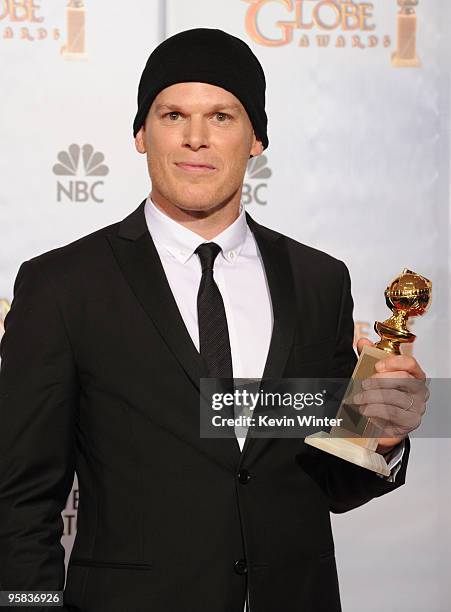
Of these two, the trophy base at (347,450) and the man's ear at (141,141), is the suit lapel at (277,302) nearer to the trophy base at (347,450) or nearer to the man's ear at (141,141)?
the trophy base at (347,450)

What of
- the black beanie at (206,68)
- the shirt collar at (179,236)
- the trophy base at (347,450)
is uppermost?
the black beanie at (206,68)

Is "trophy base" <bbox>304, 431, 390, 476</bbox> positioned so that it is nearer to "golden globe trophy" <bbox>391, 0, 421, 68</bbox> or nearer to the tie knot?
the tie knot

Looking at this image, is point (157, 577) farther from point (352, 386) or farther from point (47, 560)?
A: point (352, 386)

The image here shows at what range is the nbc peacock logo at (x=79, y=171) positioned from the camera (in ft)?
8.23

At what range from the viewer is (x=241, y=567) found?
1669 millimetres

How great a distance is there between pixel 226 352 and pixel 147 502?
0.28 meters

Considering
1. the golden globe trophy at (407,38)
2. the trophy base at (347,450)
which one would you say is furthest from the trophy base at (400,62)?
the trophy base at (347,450)

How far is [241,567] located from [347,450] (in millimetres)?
259

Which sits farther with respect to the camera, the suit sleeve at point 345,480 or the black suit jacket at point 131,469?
the suit sleeve at point 345,480

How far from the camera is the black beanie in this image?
1789mm

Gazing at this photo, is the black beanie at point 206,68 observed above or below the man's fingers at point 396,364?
above

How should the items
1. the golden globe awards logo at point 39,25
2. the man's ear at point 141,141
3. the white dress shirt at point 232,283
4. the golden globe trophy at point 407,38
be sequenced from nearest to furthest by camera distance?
1. the white dress shirt at point 232,283
2. the man's ear at point 141,141
3. the golden globe awards logo at point 39,25
4. the golden globe trophy at point 407,38

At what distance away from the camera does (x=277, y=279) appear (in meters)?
1.87

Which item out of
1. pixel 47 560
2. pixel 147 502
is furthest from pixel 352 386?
pixel 47 560
